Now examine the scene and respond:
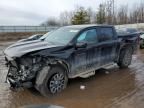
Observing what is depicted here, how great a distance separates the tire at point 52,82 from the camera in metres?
4.92

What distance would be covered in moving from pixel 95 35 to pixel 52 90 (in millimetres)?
2360

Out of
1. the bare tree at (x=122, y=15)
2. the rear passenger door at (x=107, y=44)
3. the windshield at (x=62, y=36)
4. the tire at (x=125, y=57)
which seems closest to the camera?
the windshield at (x=62, y=36)

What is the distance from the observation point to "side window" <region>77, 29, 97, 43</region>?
5.97 meters

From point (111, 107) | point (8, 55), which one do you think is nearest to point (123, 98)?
point (111, 107)

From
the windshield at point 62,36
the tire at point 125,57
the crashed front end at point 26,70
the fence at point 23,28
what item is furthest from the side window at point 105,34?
the fence at point 23,28

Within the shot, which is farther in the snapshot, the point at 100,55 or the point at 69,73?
the point at 100,55

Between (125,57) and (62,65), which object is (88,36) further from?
Answer: (125,57)

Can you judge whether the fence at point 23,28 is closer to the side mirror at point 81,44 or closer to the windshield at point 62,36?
the windshield at point 62,36

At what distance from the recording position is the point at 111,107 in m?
4.55

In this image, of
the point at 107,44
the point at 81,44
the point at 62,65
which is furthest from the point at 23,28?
the point at 62,65

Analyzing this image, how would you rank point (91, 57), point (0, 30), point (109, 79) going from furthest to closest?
1. point (0, 30)
2. point (109, 79)
3. point (91, 57)

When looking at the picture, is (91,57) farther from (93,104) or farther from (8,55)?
(8,55)

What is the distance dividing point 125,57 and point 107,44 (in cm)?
168

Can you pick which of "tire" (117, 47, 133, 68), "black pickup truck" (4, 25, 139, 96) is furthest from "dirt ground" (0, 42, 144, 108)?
"tire" (117, 47, 133, 68)
